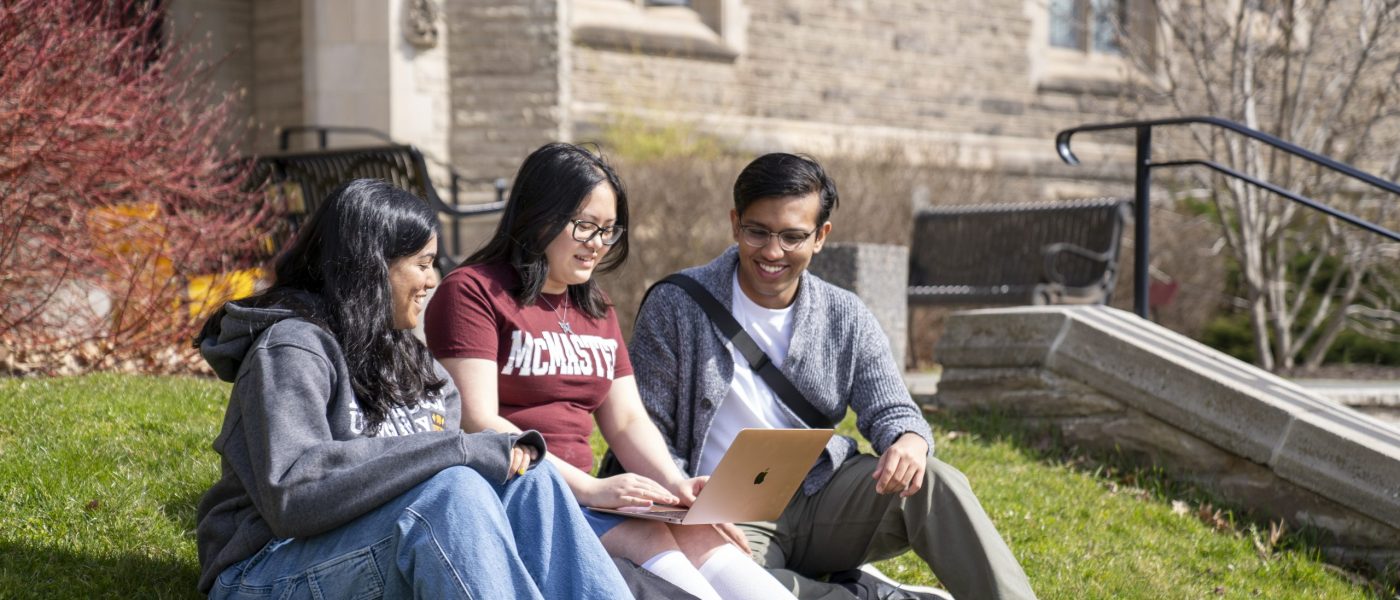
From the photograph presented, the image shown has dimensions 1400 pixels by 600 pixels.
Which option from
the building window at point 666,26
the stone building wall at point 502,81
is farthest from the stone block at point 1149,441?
the building window at point 666,26

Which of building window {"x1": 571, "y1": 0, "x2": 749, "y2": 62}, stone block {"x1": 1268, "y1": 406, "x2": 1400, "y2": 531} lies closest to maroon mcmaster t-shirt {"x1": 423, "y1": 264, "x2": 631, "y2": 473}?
stone block {"x1": 1268, "y1": 406, "x2": 1400, "y2": 531}

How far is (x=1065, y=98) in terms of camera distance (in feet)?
52.6

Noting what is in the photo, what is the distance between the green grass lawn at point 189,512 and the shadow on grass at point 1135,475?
0.04 ft

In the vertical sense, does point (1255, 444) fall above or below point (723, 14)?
below

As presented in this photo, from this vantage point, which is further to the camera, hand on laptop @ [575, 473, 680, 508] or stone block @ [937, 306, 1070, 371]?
stone block @ [937, 306, 1070, 371]

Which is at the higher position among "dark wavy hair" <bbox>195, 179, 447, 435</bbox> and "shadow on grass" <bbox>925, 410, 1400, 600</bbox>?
"dark wavy hair" <bbox>195, 179, 447, 435</bbox>

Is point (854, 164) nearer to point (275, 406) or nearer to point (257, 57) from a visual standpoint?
point (257, 57)

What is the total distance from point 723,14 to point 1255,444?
916 centimetres

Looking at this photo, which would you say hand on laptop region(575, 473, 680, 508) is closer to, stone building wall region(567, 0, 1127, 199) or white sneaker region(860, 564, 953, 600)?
white sneaker region(860, 564, 953, 600)

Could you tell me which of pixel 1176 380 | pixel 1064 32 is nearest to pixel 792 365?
pixel 1176 380

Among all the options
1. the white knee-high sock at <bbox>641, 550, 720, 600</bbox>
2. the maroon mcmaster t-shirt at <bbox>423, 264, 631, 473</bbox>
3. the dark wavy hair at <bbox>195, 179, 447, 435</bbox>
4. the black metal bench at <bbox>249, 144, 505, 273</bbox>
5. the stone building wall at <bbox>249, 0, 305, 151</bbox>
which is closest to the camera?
the dark wavy hair at <bbox>195, 179, 447, 435</bbox>

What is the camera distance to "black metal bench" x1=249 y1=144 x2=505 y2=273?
23.7 ft

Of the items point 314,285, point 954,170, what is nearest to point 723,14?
point 954,170

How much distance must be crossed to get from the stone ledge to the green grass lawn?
5.8 inches
